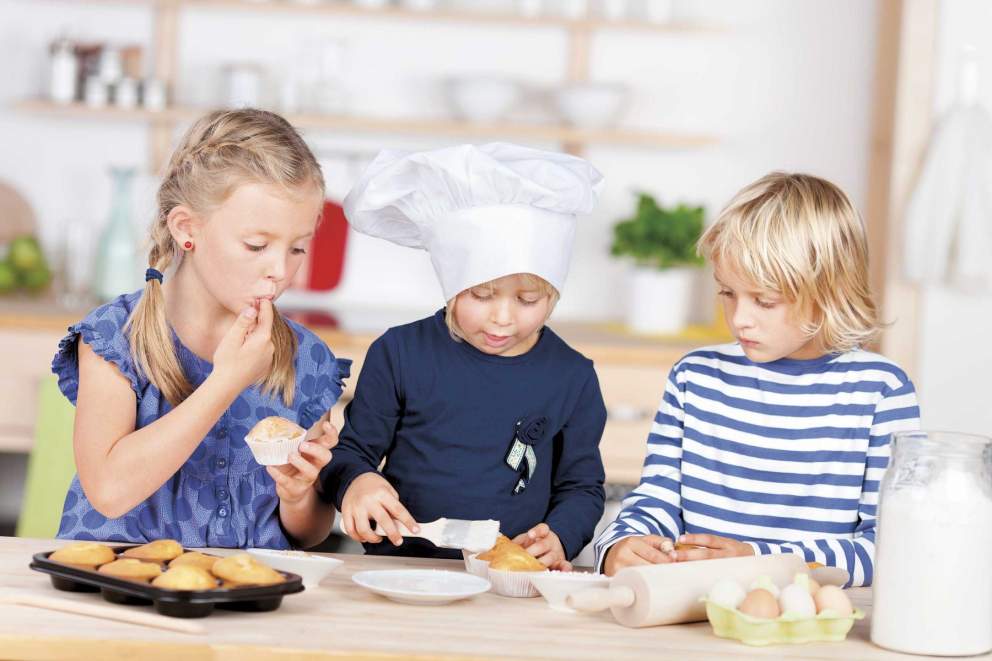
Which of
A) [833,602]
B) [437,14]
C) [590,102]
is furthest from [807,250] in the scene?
[437,14]

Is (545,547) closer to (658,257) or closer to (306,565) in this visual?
(306,565)

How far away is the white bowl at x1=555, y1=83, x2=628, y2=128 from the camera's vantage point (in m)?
3.40

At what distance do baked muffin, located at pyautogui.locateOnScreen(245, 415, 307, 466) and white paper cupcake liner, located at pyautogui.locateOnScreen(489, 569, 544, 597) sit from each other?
0.25 metres

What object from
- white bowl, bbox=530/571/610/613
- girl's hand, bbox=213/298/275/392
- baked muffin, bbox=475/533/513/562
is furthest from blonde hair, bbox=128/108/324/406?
white bowl, bbox=530/571/610/613

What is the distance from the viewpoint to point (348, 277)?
3670 mm

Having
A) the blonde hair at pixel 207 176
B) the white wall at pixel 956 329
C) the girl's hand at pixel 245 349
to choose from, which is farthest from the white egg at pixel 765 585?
the white wall at pixel 956 329

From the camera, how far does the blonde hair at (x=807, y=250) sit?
4.76 ft

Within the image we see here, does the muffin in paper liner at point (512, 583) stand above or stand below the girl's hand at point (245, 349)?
below

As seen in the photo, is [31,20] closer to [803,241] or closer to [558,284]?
[558,284]

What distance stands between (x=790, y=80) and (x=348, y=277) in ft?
4.55

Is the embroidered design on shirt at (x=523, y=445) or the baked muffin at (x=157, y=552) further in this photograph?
the embroidered design on shirt at (x=523, y=445)

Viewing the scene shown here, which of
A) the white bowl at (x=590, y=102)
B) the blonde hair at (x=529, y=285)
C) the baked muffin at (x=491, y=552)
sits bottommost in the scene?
the baked muffin at (x=491, y=552)

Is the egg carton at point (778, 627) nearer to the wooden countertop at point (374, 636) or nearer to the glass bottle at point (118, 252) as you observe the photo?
the wooden countertop at point (374, 636)

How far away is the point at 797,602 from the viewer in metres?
1.11
